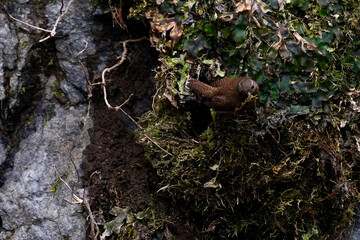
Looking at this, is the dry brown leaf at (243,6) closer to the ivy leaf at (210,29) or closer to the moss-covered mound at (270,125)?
the moss-covered mound at (270,125)

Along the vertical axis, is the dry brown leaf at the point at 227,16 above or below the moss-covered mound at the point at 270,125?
above

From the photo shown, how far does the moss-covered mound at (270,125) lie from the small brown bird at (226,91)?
0.31ft

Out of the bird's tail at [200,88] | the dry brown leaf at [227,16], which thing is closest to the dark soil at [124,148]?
the bird's tail at [200,88]

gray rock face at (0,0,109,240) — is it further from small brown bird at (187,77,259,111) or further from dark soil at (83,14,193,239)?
small brown bird at (187,77,259,111)

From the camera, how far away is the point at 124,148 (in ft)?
8.92

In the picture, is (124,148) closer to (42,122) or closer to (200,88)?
(42,122)

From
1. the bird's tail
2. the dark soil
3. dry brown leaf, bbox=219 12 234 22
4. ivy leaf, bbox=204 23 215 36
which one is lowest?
the dark soil

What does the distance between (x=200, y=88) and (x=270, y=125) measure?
462 millimetres

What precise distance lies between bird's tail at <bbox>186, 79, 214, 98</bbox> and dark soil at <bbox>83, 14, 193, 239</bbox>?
48 cm

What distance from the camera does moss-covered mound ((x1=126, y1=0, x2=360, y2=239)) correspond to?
2.34m

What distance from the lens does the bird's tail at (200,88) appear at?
231cm

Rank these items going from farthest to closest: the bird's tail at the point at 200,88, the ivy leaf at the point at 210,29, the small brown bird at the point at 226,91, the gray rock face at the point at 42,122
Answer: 1. the gray rock face at the point at 42,122
2. the ivy leaf at the point at 210,29
3. the bird's tail at the point at 200,88
4. the small brown bird at the point at 226,91

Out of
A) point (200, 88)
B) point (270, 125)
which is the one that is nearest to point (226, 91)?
point (200, 88)

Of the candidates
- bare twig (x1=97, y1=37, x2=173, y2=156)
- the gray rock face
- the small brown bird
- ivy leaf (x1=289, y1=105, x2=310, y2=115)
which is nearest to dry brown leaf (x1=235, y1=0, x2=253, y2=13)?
the small brown bird
